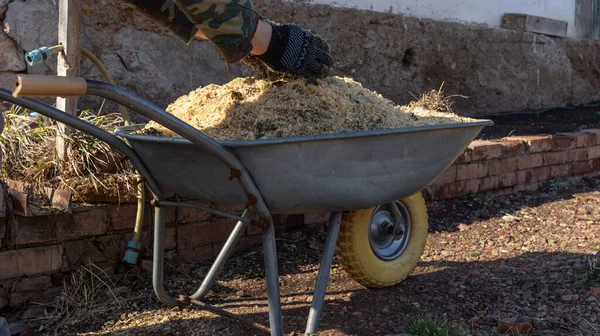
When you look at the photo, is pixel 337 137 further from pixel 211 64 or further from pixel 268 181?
pixel 211 64

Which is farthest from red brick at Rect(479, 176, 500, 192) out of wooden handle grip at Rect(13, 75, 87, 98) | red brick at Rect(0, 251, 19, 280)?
wooden handle grip at Rect(13, 75, 87, 98)

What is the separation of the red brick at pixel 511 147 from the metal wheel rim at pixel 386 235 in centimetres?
188

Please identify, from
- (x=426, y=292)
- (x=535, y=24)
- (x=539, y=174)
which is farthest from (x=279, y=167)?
(x=535, y=24)

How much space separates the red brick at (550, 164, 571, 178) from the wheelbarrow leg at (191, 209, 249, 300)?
3.08m

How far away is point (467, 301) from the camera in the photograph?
2.76 metres

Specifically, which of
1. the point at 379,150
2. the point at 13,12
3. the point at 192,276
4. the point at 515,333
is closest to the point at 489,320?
the point at 515,333

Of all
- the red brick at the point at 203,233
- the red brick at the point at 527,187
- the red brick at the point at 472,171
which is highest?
the red brick at the point at 472,171

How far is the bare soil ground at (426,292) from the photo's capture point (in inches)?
101

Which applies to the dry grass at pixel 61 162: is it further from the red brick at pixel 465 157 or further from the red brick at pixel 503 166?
the red brick at pixel 503 166

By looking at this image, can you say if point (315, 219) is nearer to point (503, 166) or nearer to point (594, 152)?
point (503, 166)

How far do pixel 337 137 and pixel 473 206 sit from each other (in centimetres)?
256

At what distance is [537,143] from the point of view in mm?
4766

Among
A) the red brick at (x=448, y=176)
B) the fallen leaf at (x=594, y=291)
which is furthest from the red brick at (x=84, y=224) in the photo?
the red brick at (x=448, y=176)

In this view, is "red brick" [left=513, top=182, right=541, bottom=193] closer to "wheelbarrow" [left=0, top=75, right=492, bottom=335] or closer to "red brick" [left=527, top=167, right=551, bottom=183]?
"red brick" [left=527, top=167, right=551, bottom=183]
